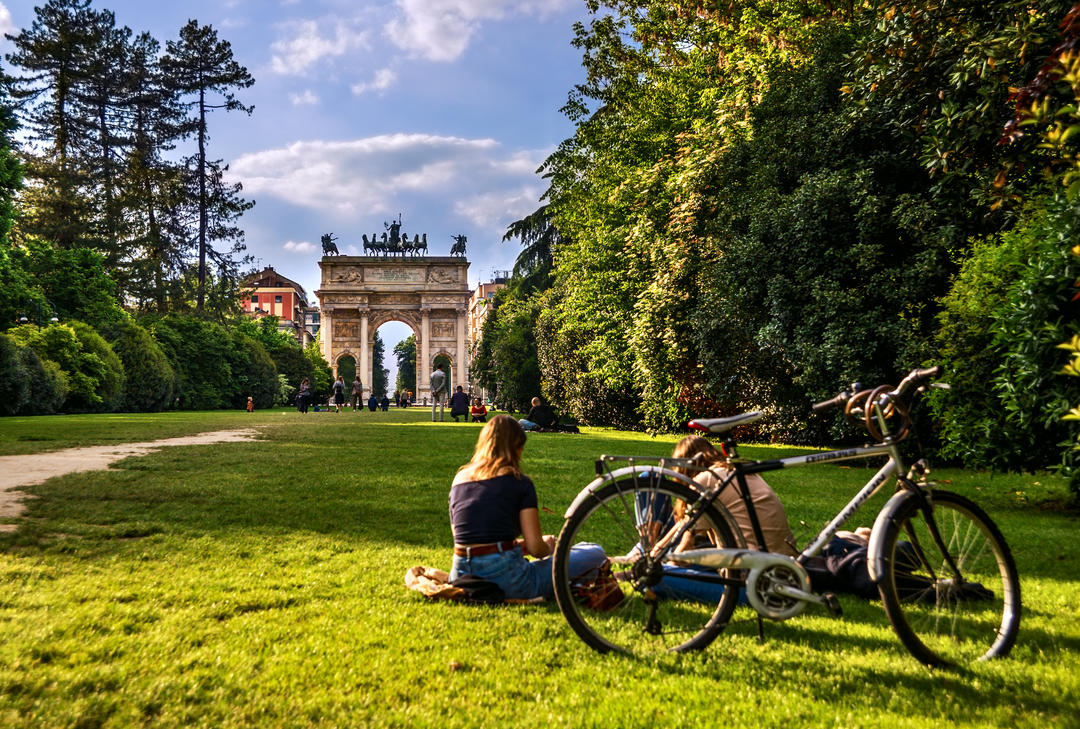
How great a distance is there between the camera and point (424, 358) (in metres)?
77.5

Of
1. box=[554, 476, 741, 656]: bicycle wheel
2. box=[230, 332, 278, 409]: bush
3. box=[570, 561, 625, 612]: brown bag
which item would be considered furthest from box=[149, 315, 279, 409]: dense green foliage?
box=[554, 476, 741, 656]: bicycle wheel

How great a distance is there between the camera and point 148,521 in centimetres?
636

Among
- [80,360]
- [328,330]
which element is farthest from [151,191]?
[328,330]

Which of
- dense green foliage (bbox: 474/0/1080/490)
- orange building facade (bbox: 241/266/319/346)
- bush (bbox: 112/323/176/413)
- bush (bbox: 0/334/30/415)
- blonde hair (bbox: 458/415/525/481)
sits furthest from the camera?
orange building facade (bbox: 241/266/319/346)

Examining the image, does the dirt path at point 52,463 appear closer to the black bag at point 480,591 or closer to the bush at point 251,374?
the black bag at point 480,591

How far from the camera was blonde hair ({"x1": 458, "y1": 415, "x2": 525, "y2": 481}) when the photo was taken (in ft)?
13.8

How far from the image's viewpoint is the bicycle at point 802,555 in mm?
3320

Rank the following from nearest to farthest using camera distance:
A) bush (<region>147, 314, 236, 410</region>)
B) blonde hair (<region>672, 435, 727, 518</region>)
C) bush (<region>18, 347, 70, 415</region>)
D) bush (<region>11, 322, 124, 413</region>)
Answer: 1. blonde hair (<region>672, 435, 727, 518</region>)
2. bush (<region>18, 347, 70, 415</region>)
3. bush (<region>11, 322, 124, 413</region>)
4. bush (<region>147, 314, 236, 410</region>)

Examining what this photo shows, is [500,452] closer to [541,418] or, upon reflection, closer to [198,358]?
[541,418]

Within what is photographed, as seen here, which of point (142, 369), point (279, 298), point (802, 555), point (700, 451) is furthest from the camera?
point (279, 298)

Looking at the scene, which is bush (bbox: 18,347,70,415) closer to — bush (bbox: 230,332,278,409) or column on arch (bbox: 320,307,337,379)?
bush (bbox: 230,332,278,409)

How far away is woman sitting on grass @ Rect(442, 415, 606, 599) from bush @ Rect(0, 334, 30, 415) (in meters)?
27.7

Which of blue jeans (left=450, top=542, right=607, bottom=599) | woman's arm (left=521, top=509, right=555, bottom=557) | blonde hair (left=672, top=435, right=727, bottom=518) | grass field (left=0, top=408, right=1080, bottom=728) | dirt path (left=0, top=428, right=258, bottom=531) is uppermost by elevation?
blonde hair (left=672, top=435, right=727, bottom=518)

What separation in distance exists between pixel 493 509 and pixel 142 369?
37.4 metres
